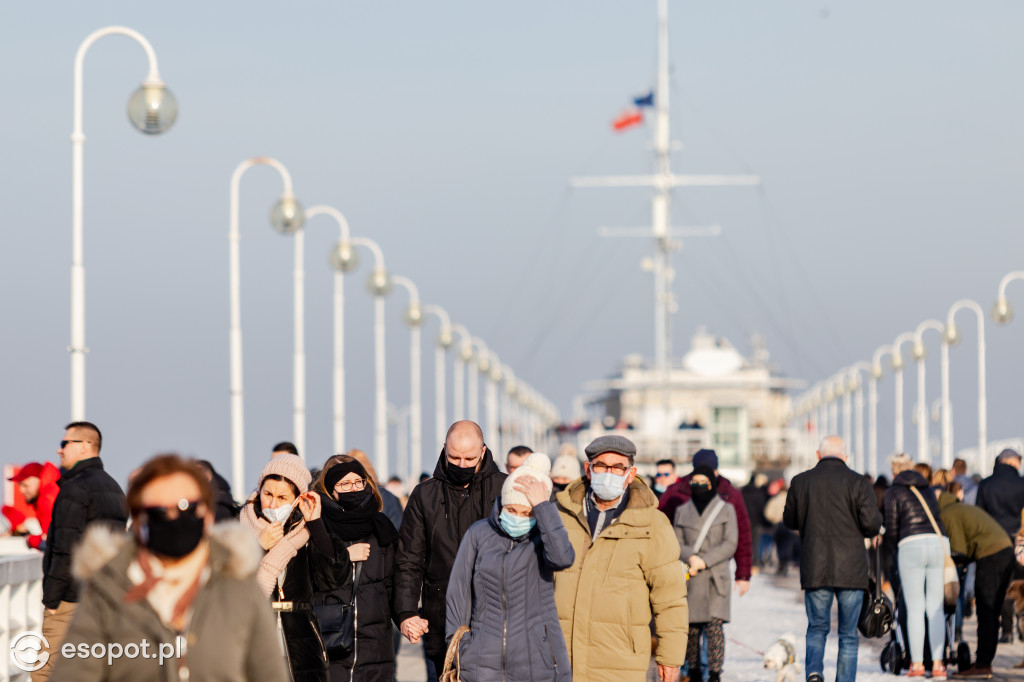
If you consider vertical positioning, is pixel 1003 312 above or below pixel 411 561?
above

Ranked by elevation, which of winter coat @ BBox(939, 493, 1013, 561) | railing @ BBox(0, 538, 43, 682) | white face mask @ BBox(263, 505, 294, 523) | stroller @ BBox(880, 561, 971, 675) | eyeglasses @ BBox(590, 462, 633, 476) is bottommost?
stroller @ BBox(880, 561, 971, 675)

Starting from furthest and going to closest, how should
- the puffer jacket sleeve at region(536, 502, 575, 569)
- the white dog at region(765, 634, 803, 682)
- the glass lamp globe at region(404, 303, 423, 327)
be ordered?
1. the glass lamp globe at region(404, 303, 423, 327)
2. the white dog at region(765, 634, 803, 682)
3. the puffer jacket sleeve at region(536, 502, 575, 569)

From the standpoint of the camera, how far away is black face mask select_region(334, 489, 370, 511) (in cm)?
898

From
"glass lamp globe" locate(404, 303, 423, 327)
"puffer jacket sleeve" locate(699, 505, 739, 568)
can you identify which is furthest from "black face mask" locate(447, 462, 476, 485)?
"glass lamp globe" locate(404, 303, 423, 327)

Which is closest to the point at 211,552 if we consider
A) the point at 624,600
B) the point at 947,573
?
the point at 624,600

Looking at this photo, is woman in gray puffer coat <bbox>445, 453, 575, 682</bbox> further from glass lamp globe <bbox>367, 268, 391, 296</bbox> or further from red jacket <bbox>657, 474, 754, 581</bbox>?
glass lamp globe <bbox>367, 268, 391, 296</bbox>

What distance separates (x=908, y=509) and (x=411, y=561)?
240 inches

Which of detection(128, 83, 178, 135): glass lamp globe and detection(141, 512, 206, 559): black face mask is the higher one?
detection(128, 83, 178, 135): glass lamp globe

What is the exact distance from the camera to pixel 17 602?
12.7 metres

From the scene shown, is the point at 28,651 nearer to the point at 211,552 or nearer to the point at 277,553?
the point at 277,553

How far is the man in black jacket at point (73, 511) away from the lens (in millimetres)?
10586

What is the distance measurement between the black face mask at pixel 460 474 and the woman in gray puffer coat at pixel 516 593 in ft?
5.31

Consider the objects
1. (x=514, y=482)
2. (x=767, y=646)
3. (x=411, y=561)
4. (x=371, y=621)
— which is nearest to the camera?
(x=514, y=482)

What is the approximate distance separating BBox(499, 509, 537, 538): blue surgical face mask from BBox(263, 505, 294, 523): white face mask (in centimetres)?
95
